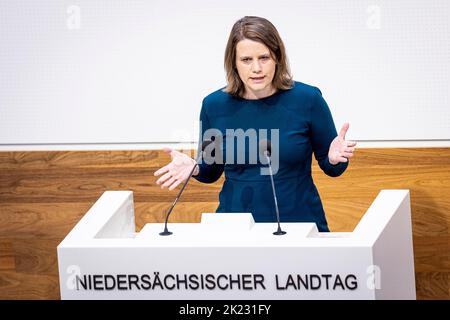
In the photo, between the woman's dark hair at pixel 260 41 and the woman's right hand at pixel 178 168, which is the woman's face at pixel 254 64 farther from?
the woman's right hand at pixel 178 168

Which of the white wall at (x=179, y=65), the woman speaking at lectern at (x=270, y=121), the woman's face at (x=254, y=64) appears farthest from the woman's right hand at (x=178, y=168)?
the white wall at (x=179, y=65)

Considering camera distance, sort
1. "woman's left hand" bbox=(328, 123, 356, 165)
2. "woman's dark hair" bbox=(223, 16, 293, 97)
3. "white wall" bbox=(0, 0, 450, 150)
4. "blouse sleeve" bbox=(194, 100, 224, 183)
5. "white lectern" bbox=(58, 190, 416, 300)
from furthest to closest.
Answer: "white wall" bbox=(0, 0, 450, 150) → "blouse sleeve" bbox=(194, 100, 224, 183) → "woman's dark hair" bbox=(223, 16, 293, 97) → "woman's left hand" bbox=(328, 123, 356, 165) → "white lectern" bbox=(58, 190, 416, 300)

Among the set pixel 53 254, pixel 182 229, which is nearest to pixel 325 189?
pixel 53 254

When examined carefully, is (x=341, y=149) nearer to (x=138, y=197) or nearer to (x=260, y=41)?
(x=260, y=41)

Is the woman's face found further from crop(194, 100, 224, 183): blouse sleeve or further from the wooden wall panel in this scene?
the wooden wall panel

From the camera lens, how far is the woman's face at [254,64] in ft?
7.72

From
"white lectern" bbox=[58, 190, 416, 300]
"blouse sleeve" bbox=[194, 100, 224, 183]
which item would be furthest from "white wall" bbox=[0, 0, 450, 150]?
"white lectern" bbox=[58, 190, 416, 300]

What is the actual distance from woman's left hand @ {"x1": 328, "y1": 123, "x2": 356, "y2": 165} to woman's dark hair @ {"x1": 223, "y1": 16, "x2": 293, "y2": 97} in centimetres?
21

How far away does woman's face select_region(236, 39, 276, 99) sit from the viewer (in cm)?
235

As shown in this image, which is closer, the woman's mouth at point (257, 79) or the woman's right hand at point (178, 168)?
the woman's right hand at point (178, 168)

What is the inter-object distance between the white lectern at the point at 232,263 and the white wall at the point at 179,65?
45.3 inches

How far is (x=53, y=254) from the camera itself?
3496 millimetres

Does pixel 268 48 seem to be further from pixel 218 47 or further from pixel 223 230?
pixel 218 47
